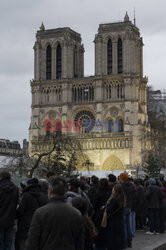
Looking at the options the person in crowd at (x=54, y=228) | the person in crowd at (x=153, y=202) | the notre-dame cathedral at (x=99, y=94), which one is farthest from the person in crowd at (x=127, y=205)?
the notre-dame cathedral at (x=99, y=94)

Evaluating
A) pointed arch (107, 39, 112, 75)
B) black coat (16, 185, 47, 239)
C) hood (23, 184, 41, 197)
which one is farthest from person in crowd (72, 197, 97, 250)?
pointed arch (107, 39, 112, 75)

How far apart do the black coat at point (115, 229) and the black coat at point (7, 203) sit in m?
1.89

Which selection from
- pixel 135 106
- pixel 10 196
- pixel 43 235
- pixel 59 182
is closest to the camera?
pixel 43 235

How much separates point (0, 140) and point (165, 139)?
53698mm

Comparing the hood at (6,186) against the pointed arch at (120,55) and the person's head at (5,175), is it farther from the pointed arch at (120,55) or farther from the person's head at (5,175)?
the pointed arch at (120,55)

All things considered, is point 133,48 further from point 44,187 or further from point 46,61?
point 44,187

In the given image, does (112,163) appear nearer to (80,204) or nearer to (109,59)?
(109,59)

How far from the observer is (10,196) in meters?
9.73

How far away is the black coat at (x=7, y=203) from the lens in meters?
9.65

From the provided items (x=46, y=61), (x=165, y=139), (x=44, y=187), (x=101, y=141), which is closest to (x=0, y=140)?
(x=46, y=61)

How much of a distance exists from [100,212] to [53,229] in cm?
456

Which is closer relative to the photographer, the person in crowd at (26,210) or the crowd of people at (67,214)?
the crowd of people at (67,214)

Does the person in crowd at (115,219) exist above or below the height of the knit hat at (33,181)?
below

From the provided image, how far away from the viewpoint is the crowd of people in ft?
19.8
